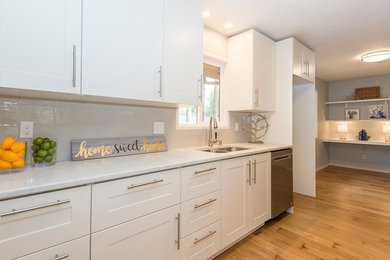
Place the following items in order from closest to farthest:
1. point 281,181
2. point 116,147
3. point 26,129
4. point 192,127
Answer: point 26,129, point 116,147, point 192,127, point 281,181

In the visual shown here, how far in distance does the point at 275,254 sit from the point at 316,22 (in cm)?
259

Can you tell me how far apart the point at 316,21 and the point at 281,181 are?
6.45ft

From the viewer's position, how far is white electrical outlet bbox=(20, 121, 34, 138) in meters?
1.27

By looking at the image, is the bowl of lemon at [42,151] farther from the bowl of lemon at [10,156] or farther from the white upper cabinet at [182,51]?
the white upper cabinet at [182,51]

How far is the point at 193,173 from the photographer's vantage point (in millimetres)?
1481

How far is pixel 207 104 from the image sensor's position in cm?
262

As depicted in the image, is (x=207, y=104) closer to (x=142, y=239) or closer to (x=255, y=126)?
(x=255, y=126)

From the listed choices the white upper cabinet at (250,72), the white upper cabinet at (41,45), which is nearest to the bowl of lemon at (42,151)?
the white upper cabinet at (41,45)

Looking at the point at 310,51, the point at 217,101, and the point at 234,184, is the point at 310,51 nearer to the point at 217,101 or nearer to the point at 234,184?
the point at 217,101

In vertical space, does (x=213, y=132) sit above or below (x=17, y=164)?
above

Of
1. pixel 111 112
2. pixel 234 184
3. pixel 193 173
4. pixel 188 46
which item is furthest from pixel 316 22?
pixel 111 112

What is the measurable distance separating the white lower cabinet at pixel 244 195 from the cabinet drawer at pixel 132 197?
1.88 ft

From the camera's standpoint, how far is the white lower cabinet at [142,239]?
41.1 inches

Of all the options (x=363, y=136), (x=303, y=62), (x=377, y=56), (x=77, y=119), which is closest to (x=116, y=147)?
(x=77, y=119)
